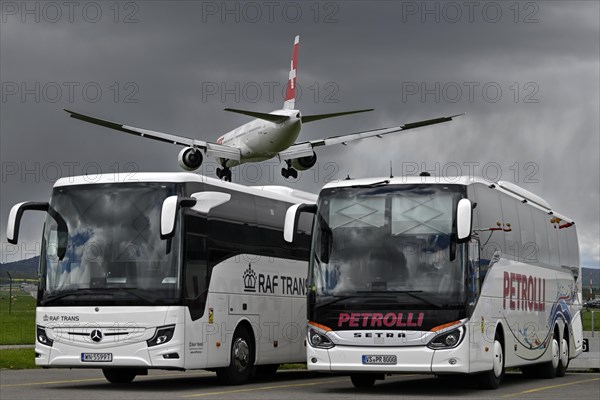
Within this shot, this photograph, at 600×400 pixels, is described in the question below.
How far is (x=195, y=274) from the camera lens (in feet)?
63.2

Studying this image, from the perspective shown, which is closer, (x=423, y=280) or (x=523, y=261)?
(x=423, y=280)

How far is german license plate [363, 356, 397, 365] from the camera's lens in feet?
59.0

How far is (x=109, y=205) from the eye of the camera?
19.4m

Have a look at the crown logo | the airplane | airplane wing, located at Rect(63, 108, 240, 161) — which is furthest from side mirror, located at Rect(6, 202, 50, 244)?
the airplane

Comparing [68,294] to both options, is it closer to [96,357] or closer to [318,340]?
[96,357]

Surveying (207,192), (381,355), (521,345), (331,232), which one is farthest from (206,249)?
(521,345)

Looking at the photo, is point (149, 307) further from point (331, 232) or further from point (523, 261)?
point (523, 261)

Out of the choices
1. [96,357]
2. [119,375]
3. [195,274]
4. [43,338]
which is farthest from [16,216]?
[119,375]

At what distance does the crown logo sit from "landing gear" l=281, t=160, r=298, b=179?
32.0 meters

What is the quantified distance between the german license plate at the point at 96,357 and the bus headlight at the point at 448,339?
4932mm

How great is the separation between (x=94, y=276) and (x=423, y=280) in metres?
5.13

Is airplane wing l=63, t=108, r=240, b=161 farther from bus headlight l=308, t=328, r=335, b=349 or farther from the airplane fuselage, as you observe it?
bus headlight l=308, t=328, r=335, b=349

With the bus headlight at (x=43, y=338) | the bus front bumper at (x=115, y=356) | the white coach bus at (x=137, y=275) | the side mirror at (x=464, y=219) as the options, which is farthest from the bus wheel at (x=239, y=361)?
the side mirror at (x=464, y=219)

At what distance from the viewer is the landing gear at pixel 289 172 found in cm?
5353
